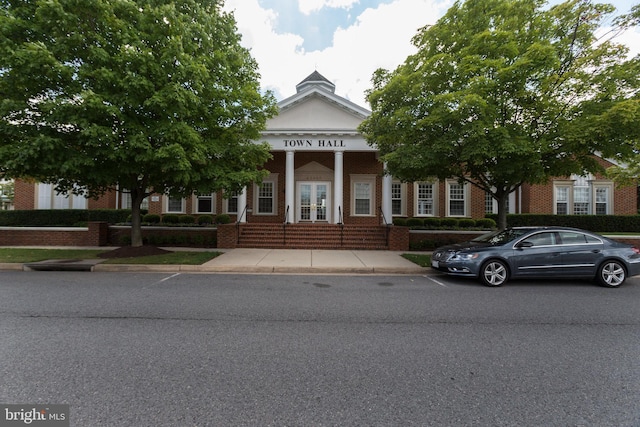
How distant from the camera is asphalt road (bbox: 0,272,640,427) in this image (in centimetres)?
256

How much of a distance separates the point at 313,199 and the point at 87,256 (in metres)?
11.2

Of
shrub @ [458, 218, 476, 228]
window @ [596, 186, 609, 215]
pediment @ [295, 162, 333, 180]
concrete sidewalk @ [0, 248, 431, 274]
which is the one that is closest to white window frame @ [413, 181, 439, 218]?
shrub @ [458, 218, 476, 228]

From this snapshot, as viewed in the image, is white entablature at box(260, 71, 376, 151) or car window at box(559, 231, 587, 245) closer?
car window at box(559, 231, 587, 245)

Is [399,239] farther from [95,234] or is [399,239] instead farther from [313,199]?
[95,234]

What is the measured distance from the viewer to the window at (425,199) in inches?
781

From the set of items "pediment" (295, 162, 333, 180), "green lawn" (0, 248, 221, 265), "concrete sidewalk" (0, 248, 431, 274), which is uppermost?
"pediment" (295, 162, 333, 180)

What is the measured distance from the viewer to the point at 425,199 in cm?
Answer: 1992

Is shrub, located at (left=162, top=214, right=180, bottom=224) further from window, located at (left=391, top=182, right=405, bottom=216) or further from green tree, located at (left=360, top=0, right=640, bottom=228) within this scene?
green tree, located at (left=360, top=0, right=640, bottom=228)

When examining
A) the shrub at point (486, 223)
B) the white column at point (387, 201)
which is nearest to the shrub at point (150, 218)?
the white column at point (387, 201)

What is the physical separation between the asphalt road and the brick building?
10.3 metres

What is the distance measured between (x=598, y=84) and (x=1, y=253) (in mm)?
19574

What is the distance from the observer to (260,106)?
426 inches

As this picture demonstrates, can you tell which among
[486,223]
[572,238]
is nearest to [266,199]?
[486,223]

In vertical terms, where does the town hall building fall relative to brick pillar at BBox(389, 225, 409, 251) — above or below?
above
